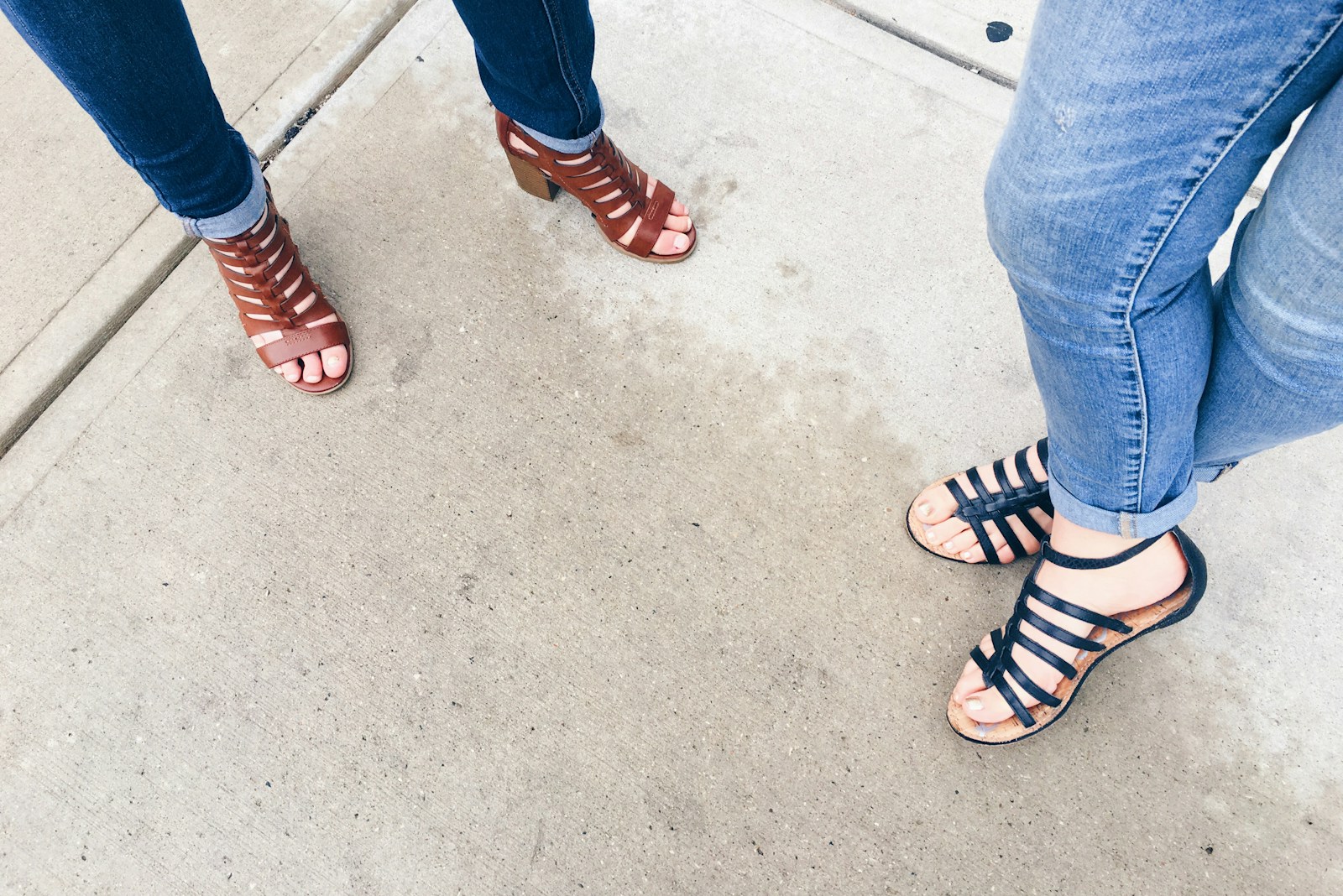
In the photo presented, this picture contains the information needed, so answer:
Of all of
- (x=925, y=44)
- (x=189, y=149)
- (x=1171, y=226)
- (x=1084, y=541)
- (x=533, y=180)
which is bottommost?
(x=1084, y=541)

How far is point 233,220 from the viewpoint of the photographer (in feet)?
4.18

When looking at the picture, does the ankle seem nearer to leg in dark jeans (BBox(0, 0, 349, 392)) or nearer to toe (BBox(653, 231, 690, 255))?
toe (BBox(653, 231, 690, 255))

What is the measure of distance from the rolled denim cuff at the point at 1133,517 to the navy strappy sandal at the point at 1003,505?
0.92 ft

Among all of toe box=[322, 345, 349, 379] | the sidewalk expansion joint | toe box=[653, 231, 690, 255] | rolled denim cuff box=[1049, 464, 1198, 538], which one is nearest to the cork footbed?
rolled denim cuff box=[1049, 464, 1198, 538]

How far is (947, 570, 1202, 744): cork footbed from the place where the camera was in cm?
111

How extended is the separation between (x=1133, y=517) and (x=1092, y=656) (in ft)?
1.10

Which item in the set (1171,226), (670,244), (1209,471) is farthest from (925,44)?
(1171,226)

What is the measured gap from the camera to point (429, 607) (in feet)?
4.20

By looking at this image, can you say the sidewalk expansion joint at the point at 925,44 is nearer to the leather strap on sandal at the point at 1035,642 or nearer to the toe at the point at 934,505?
the toe at the point at 934,505

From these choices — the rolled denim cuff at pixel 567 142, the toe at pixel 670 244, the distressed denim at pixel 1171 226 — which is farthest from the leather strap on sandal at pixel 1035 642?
the rolled denim cuff at pixel 567 142

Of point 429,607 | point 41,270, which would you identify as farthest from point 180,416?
point 429,607

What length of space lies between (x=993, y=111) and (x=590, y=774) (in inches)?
57.0

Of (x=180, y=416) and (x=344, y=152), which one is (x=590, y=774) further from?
(x=344, y=152)

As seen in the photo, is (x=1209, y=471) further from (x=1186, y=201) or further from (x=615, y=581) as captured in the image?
(x=615, y=581)
